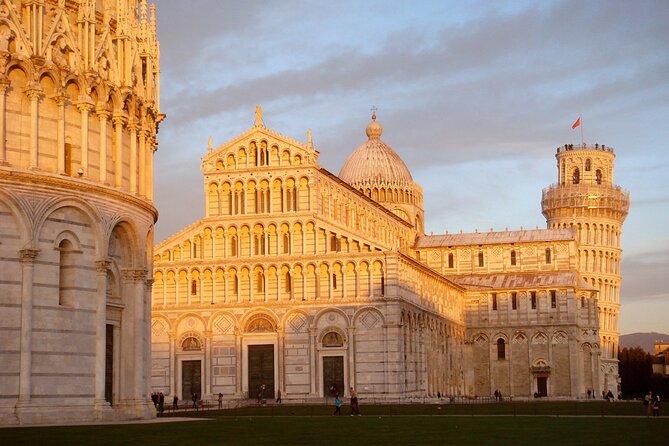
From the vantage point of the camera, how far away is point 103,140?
44500mm

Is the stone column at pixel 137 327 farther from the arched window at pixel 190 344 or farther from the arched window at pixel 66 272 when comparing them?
the arched window at pixel 190 344

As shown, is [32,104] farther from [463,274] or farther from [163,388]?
[463,274]

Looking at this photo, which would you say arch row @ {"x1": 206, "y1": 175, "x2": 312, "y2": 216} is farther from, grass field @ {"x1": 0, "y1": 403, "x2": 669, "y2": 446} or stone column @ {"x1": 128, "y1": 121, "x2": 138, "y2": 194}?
grass field @ {"x1": 0, "y1": 403, "x2": 669, "y2": 446}

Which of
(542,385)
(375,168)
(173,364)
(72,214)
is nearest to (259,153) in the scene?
(173,364)

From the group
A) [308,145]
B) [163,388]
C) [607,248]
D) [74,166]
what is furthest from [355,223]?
[74,166]

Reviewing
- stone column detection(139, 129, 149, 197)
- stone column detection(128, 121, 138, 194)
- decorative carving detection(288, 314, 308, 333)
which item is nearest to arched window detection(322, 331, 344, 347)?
decorative carving detection(288, 314, 308, 333)

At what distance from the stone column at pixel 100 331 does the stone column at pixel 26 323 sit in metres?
3.01

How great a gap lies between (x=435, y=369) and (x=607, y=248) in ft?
139

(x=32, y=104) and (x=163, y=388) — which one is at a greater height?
(x=32, y=104)

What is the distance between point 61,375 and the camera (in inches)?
1642

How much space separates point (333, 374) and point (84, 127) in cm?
4528

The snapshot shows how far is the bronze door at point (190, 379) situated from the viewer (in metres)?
88.0

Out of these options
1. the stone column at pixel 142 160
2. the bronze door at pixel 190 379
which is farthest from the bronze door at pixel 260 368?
the stone column at pixel 142 160

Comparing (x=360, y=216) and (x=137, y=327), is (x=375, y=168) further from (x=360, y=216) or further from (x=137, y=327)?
(x=137, y=327)
